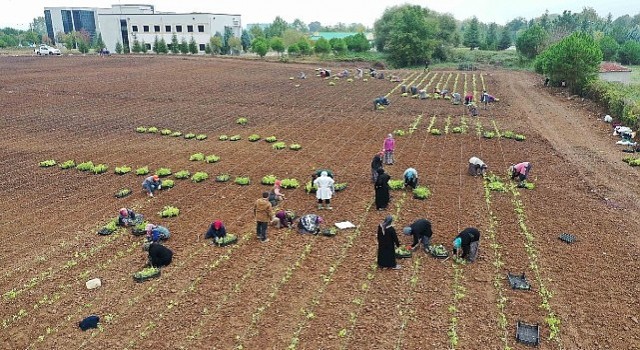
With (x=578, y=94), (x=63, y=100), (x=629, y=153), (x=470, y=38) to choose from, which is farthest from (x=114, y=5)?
(x=629, y=153)

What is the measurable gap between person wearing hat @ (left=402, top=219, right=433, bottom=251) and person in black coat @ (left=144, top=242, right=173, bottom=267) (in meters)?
6.16

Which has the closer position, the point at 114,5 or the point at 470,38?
the point at 470,38

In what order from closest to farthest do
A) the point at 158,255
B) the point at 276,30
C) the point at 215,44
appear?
the point at 158,255 < the point at 215,44 < the point at 276,30

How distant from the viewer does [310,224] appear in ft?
45.5

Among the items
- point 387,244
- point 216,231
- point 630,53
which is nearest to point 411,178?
point 387,244

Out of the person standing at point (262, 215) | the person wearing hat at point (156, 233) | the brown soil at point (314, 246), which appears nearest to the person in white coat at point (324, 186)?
the brown soil at point (314, 246)

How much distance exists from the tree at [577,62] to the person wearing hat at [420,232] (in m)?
31.7

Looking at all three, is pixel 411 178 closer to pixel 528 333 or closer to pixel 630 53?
pixel 528 333

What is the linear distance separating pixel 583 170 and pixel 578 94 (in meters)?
22.2

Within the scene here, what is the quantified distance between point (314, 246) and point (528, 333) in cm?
582

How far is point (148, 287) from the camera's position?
1120cm

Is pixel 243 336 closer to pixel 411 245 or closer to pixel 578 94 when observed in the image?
pixel 411 245

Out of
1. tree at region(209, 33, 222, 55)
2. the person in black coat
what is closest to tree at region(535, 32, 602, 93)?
the person in black coat

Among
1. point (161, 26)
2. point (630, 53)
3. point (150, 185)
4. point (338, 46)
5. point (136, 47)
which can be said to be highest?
point (161, 26)
